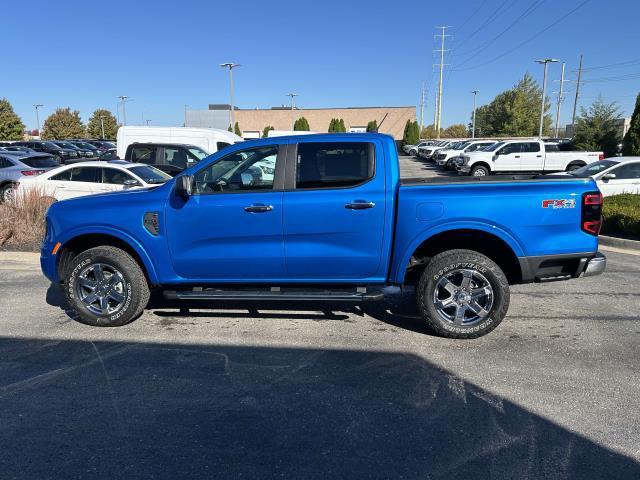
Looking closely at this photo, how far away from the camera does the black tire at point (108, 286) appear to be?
489cm

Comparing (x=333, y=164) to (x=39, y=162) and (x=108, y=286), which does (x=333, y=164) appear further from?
(x=39, y=162)

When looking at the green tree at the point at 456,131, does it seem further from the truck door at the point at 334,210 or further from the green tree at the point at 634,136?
the truck door at the point at 334,210

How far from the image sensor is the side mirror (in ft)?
15.1

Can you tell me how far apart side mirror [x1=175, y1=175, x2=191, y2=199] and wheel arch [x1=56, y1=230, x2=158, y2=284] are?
0.72 meters

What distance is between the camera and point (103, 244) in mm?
5180

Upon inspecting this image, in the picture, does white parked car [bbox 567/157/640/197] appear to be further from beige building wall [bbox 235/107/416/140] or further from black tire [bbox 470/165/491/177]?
beige building wall [bbox 235/107/416/140]

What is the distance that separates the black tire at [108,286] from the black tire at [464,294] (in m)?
2.82

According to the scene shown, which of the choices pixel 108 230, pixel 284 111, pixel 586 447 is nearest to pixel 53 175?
pixel 108 230

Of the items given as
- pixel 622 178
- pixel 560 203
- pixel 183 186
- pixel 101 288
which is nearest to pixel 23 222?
pixel 101 288

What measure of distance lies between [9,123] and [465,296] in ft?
234

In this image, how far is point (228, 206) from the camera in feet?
15.3

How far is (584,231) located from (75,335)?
5041 millimetres

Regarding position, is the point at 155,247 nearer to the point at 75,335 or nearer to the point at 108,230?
the point at 108,230

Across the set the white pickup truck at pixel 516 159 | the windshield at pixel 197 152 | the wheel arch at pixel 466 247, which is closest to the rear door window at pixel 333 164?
the wheel arch at pixel 466 247
